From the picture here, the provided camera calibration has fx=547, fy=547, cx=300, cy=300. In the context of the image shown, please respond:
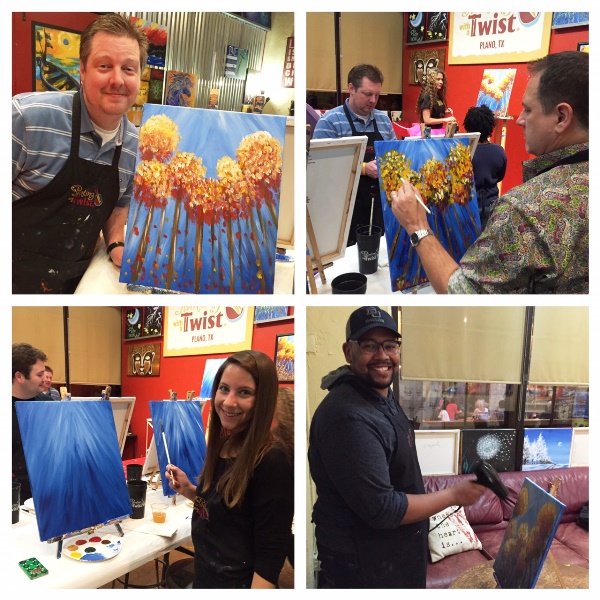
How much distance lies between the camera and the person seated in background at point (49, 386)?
1567 millimetres

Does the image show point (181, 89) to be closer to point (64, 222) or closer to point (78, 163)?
point (78, 163)

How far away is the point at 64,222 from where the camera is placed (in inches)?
59.6

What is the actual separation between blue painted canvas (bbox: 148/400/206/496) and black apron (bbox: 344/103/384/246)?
2.65 ft

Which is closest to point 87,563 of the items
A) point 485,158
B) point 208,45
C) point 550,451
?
point 550,451

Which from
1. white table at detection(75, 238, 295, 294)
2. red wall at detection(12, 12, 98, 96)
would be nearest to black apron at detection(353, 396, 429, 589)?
white table at detection(75, 238, 295, 294)

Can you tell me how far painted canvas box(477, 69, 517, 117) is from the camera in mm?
1902

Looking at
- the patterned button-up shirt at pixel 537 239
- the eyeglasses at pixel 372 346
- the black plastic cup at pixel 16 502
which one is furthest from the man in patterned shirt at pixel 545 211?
the black plastic cup at pixel 16 502

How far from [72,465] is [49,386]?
0.24 meters

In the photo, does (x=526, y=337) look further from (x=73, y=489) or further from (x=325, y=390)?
(x=73, y=489)

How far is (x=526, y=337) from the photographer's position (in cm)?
170

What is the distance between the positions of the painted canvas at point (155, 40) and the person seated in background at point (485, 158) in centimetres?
107

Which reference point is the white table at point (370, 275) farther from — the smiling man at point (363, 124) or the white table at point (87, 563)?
the white table at point (87, 563)
